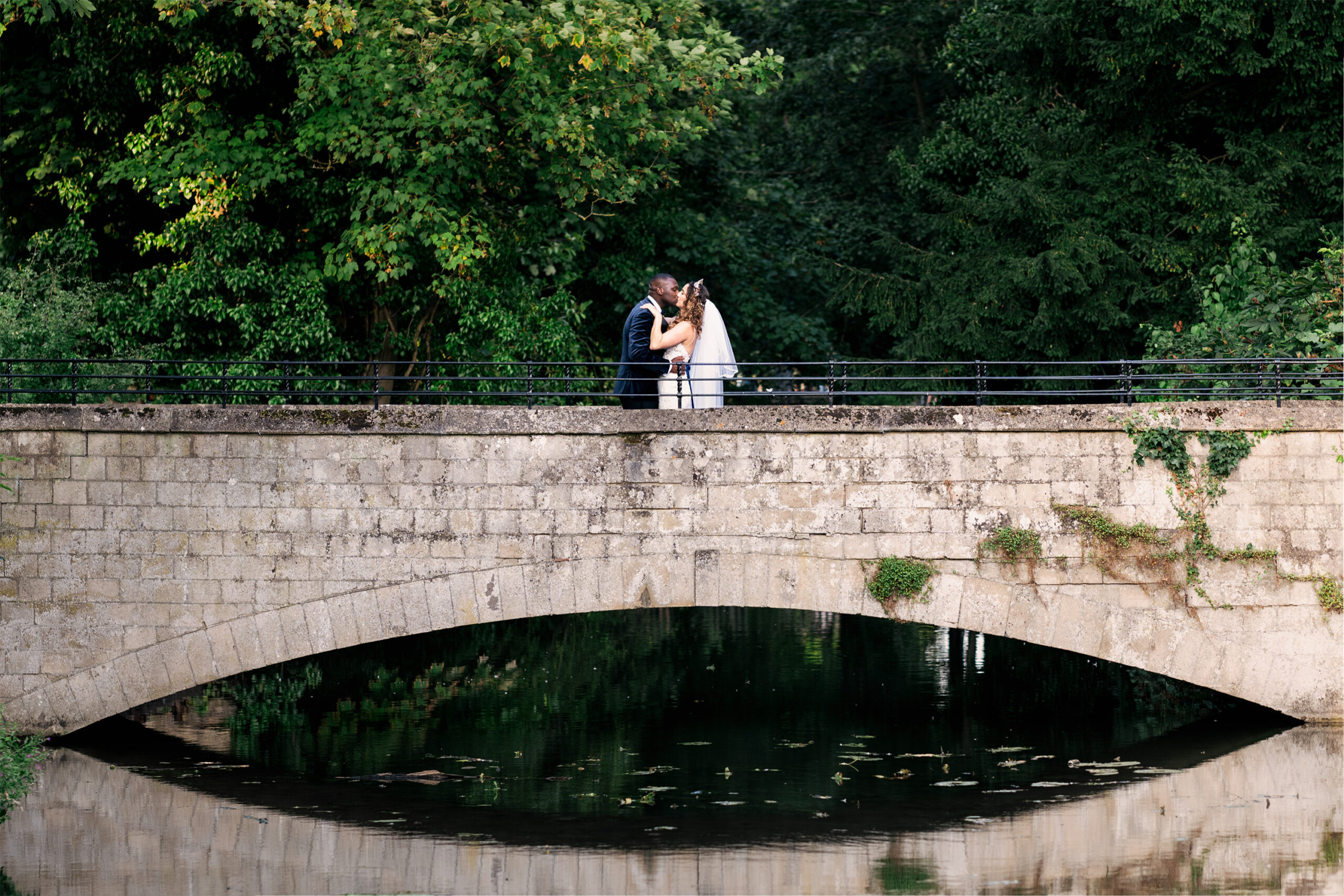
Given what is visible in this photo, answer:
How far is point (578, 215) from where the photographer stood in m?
15.7

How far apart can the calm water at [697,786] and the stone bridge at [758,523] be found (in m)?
1.11

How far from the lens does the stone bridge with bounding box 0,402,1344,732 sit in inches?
444

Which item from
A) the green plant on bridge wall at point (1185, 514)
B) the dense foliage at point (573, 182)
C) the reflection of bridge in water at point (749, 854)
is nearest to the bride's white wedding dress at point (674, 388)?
the green plant on bridge wall at point (1185, 514)

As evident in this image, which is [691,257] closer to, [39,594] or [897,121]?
[897,121]

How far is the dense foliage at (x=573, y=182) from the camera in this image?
14.0 metres

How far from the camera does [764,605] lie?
11.2m

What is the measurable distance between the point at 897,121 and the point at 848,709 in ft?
39.4

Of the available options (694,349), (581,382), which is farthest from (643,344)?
(581,382)

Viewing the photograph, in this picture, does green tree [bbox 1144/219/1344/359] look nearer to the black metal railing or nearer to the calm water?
the black metal railing

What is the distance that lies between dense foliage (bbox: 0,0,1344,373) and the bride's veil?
3.38 m

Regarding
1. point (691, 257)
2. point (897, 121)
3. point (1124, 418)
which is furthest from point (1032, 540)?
point (897, 121)

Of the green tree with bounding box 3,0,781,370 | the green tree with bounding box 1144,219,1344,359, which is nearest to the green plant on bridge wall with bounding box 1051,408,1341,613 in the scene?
the green tree with bounding box 1144,219,1344,359

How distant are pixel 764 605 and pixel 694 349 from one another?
87.1 inches

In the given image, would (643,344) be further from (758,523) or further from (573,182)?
(573,182)
